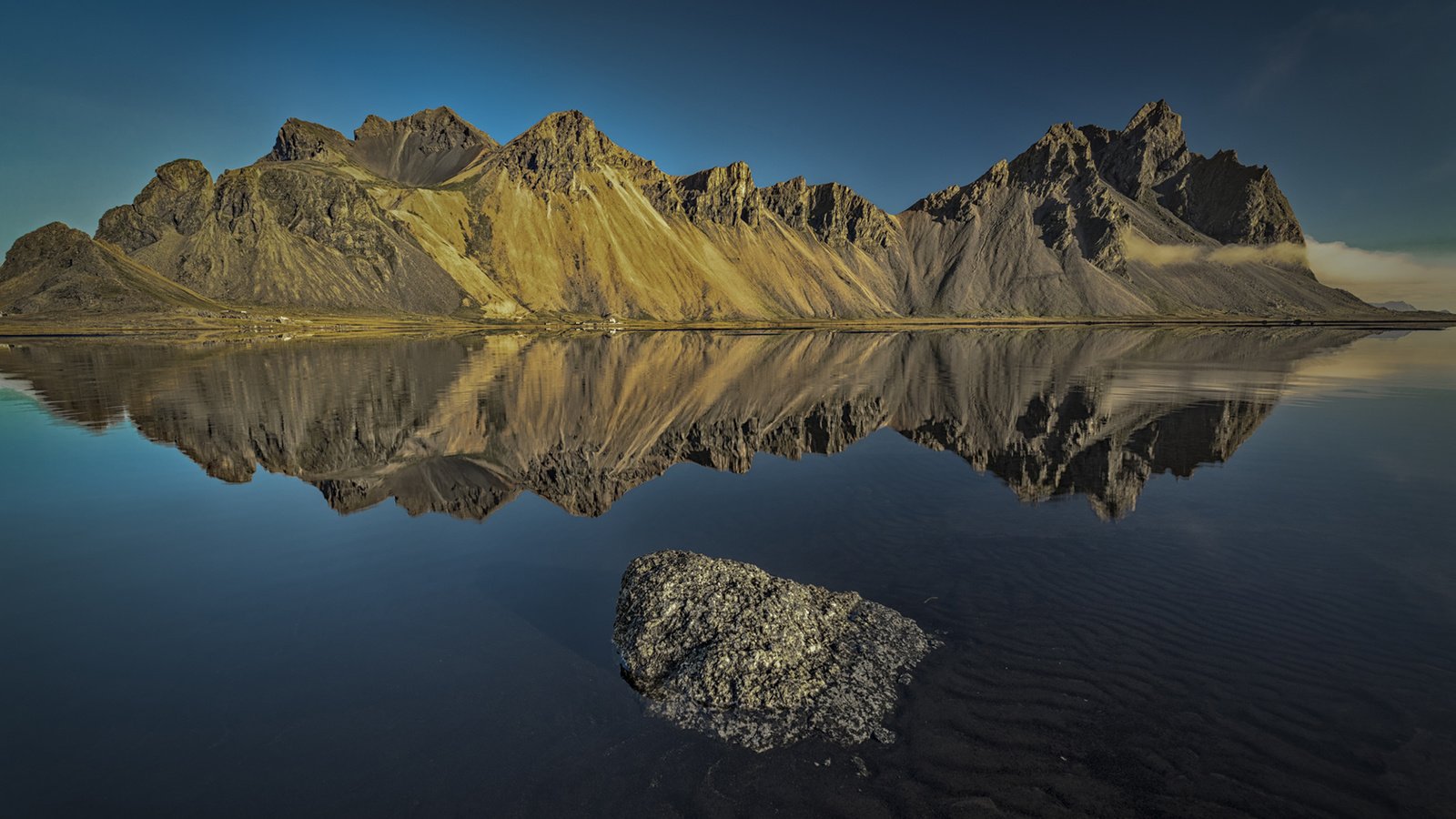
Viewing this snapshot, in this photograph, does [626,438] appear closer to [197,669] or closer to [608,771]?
[197,669]

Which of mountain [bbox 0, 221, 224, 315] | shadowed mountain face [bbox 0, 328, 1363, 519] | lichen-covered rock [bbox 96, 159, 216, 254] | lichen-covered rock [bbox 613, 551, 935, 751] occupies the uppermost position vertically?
lichen-covered rock [bbox 96, 159, 216, 254]

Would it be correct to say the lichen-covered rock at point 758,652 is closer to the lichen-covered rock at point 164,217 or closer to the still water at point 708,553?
the still water at point 708,553

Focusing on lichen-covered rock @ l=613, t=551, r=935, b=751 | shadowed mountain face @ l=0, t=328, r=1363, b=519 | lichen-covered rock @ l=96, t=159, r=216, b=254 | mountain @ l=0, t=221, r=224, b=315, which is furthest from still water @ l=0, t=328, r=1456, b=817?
lichen-covered rock @ l=96, t=159, r=216, b=254

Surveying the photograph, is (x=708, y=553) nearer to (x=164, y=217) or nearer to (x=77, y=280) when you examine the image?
(x=77, y=280)

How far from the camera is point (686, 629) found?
11.3 m

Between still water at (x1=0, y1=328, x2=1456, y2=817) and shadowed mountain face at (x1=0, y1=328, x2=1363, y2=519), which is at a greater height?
shadowed mountain face at (x1=0, y1=328, x2=1363, y2=519)

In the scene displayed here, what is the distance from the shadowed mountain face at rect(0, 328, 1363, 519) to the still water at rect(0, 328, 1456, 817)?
0.37 metres

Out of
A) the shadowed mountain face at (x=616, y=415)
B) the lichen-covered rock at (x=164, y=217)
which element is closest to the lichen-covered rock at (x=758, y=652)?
the shadowed mountain face at (x=616, y=415)

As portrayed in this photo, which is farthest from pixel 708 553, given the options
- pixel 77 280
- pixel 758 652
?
pixel 77 280

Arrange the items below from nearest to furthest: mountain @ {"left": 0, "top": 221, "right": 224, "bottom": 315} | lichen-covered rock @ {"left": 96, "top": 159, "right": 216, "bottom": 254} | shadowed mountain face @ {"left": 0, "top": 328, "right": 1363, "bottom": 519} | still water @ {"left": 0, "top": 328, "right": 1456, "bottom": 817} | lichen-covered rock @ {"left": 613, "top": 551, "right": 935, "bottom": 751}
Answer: still water @ {"left": 0, "top": 328, "right": 1456, "bottom": 817}
lichen-covered rock @ {"left": 613, "top": 551, "right": 935, "bottom": 751}
shadowed mountain face @ {"left": 0, "top": 328, "right": 1363, "bottom": 519}
mountain @ {"left": 0, "top": 221, "right": 224, "bottom": 315}
lichen-covered rock @ {"left": 96, "top": 159, "right": 216, "bottom": 254}

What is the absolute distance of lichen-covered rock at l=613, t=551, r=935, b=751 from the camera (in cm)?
952

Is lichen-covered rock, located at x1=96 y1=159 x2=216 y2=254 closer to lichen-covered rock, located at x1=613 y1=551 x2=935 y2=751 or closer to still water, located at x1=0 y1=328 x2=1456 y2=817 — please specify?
still water, located at x1=0 y1=328 x2=1456 y2=817

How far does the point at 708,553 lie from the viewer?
16.6m

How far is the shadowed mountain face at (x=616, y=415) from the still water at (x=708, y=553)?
1.21 ft
